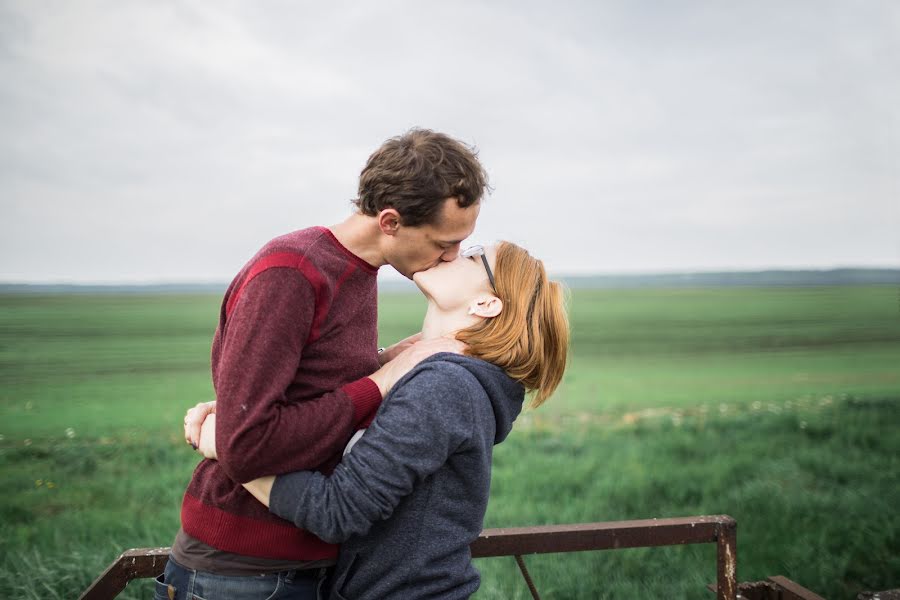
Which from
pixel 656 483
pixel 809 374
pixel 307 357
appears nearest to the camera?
pixel 307 357

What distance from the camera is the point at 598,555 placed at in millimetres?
5324

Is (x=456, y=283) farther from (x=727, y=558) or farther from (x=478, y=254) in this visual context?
(x=727, y=558)

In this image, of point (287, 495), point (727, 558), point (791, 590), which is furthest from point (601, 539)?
point (287, 495)

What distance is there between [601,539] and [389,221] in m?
1.57

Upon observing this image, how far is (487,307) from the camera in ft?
6.38

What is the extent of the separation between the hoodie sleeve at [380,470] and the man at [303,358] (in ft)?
0.25

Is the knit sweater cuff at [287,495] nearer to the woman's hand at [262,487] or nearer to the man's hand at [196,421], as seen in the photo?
the woman's hand at [262,487]

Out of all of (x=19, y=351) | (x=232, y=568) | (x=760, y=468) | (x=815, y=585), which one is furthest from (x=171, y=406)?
(x=232, y=568)

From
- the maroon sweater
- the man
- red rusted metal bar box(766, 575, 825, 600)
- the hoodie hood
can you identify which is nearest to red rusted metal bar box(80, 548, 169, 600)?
the man

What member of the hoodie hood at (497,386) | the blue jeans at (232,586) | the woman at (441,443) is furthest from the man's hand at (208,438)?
the hoodie hood at (497,386)

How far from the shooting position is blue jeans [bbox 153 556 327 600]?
1.76 meters

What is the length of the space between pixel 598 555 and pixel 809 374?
2105 cm

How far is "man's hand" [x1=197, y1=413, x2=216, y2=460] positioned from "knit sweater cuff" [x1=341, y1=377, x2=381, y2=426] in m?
0.37

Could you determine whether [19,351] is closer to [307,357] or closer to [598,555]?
[598,555]
